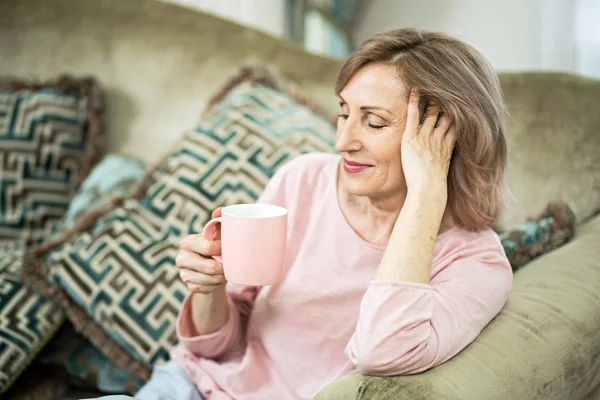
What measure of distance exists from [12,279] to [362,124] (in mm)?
932

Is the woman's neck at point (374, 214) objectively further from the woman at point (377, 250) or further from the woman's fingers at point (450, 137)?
the woman's fingers at point (450, 137)

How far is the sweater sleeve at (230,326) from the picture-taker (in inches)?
45.0

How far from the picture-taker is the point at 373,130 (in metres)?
1.00

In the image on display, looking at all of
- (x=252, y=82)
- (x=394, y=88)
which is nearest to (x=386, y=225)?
(x=394, y=88)

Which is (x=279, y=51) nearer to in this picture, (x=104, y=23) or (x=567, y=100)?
(x=104, y=23)

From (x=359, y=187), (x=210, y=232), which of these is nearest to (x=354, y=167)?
(x=359, y=187)

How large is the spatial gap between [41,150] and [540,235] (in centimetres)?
132

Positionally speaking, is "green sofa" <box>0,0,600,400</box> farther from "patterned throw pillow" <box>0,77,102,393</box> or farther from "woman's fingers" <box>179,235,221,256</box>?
"woman's fingers" <box>179,235,221,256</box>

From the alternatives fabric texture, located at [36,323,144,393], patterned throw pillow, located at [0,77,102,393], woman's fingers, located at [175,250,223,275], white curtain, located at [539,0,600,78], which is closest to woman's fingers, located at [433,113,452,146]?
woman's fingers, located at [175,250,223,275]

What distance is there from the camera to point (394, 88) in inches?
38.5

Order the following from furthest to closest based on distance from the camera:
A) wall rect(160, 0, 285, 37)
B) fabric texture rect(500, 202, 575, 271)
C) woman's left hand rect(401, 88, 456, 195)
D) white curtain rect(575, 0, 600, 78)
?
1. wall rect(160, 0, 285, 37)
2. white curtain rect(575, 0, 600, 78)
3. fabric texture rect(500, 202, 575, 271)
4. woman's left hand rect(401, 88, 456, 195)

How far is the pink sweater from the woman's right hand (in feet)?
0.45

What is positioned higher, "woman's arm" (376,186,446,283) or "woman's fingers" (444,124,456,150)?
"woman's fingers" (444,124,456,150)

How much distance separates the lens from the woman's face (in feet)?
3.22
